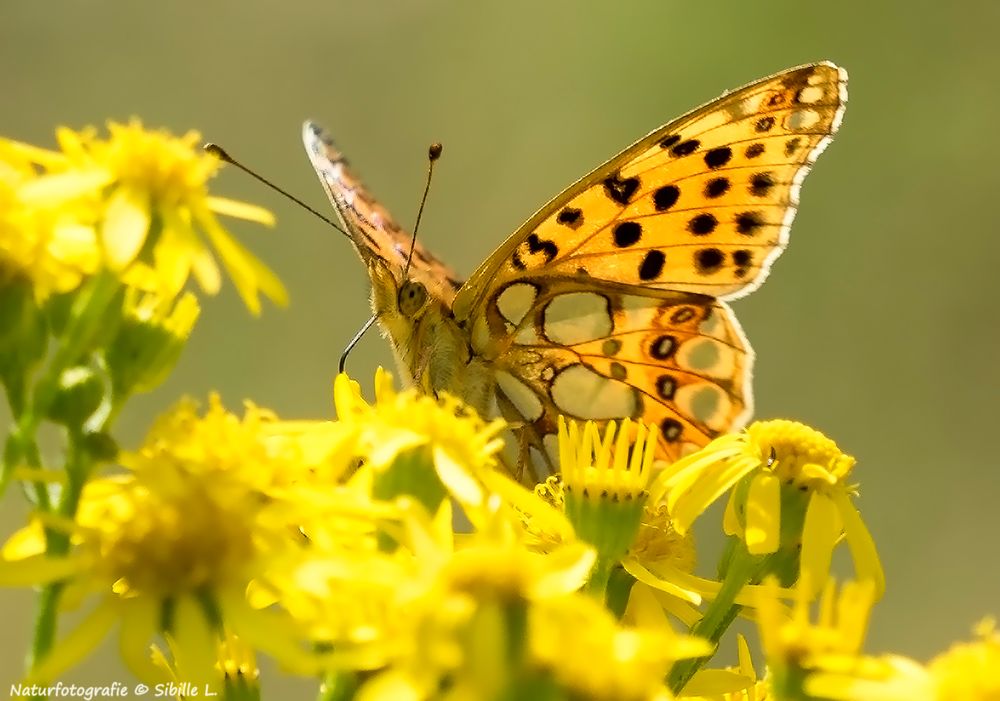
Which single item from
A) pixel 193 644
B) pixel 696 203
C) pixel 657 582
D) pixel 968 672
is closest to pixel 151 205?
pixel 193 644

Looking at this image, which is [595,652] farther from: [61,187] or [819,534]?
[819,534]

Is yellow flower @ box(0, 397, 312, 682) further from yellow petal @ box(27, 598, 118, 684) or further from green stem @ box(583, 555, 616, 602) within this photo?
green stem @ box(583, 555, 616, 602)

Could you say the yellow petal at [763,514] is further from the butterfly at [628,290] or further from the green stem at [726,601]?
the butterfly at [628,290]

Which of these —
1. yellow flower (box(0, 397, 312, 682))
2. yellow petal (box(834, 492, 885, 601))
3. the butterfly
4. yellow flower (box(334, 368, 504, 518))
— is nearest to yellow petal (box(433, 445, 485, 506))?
yellow flower (box(334, 368, 504, 518))

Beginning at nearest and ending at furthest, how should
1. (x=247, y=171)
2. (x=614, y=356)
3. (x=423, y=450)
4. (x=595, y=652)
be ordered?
1. (x=595, y=652)
2. (x=423, y=450)
3. (x=247, y=171)
4. (x=614, y=356)

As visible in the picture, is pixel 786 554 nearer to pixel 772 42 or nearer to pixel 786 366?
pixel 786 366
